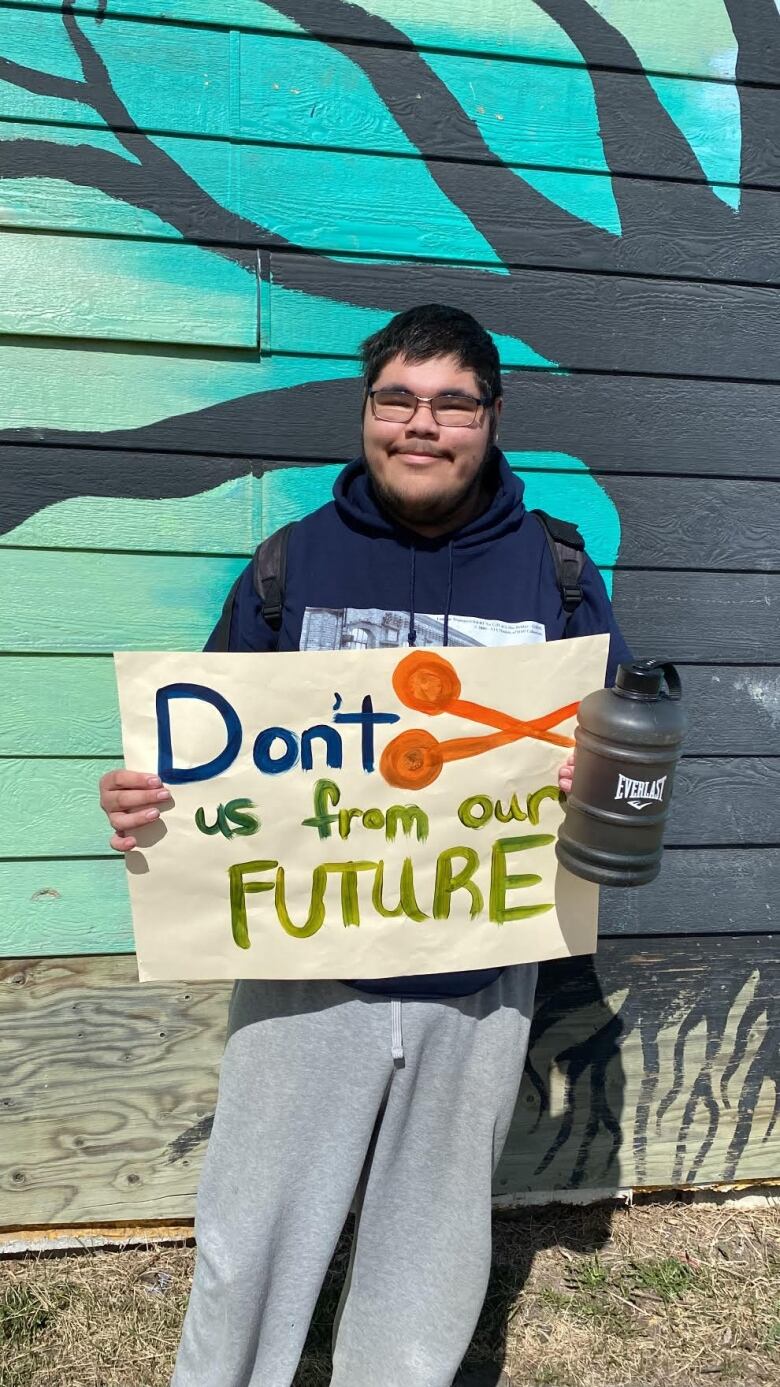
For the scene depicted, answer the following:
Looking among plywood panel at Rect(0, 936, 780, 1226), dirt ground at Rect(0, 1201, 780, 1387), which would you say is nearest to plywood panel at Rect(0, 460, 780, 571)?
plywood panel at Rect(0, 936, 780, 1226)

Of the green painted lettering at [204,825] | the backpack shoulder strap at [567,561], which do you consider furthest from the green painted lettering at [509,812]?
the green painted lettering at [204,825]

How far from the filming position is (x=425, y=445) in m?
1.59

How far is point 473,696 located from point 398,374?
1.82 feet

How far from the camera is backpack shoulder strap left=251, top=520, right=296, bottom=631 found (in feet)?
5.61

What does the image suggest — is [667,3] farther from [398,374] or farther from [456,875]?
[456,875]

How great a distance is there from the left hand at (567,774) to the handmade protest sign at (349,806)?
0.04 ft

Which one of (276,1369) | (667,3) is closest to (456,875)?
(276,1369)

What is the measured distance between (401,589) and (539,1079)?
1648mm

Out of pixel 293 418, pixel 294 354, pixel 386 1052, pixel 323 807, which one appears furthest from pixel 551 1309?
pixel 294 354

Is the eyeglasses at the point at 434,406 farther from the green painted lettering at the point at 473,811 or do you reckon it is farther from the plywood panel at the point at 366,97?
the plywood panel at the point at 366,97

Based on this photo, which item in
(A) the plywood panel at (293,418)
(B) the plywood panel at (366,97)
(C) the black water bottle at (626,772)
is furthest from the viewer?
(A) the plywood panel at (293,418)

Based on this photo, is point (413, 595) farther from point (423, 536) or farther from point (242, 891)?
point (242, 891)

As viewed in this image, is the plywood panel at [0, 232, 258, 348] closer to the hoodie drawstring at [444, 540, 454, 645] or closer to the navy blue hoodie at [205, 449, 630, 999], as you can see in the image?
the navy blue hoodie at [205, 449, 630, 999]

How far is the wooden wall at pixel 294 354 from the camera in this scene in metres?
2.17
